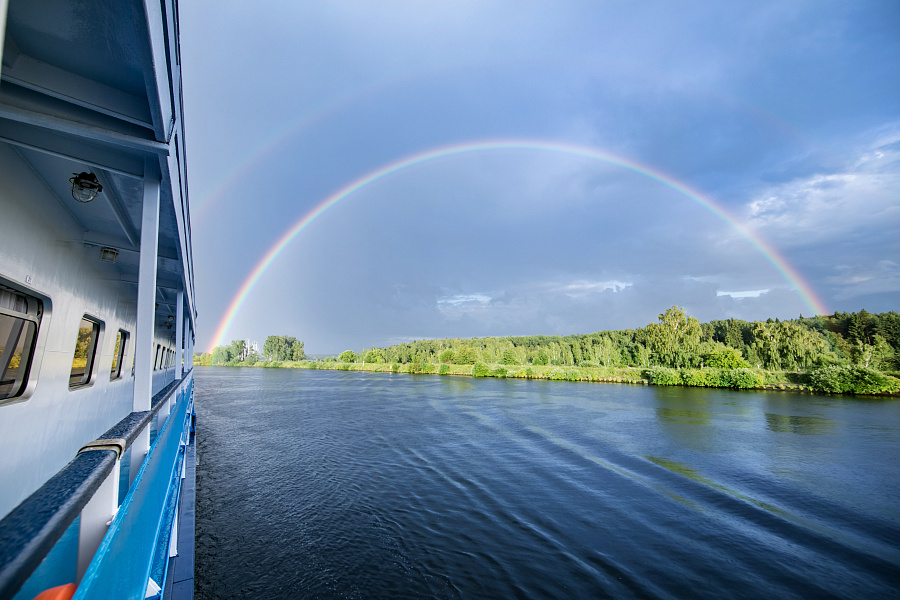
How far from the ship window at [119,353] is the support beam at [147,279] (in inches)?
189

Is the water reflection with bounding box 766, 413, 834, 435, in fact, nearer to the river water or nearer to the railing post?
the river water

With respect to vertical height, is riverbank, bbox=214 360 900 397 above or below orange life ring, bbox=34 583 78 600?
below

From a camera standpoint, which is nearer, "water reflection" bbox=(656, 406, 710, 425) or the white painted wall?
the white painted wall

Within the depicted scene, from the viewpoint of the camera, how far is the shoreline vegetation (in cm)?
4597

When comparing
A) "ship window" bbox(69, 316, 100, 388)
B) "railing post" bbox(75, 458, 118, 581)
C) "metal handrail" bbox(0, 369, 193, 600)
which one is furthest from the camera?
"ship window" bbox(69, 316, 100, 388)

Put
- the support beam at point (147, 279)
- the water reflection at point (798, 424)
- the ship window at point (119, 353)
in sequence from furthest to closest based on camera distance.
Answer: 1. the water reflection at point (798, 424)
2. the ship window at point (119, 353)
3. the support beam at point (147, 279)

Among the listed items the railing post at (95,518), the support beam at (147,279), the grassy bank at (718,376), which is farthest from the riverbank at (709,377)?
the railing post at (95,518)

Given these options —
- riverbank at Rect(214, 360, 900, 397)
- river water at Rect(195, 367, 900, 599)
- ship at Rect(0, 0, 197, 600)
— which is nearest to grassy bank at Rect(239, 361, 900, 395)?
riverbank at Rect(214, 360, 900, 397)

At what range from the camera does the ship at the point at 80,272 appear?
1.57m

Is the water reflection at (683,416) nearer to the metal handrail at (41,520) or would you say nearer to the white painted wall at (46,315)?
the white painted wall at (46,315)

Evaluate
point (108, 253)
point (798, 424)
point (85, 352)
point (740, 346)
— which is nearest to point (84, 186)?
point (108, 253)

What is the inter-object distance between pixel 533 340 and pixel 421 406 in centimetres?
11060

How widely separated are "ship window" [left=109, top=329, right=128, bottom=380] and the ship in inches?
70.0

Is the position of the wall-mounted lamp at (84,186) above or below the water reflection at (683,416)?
above
